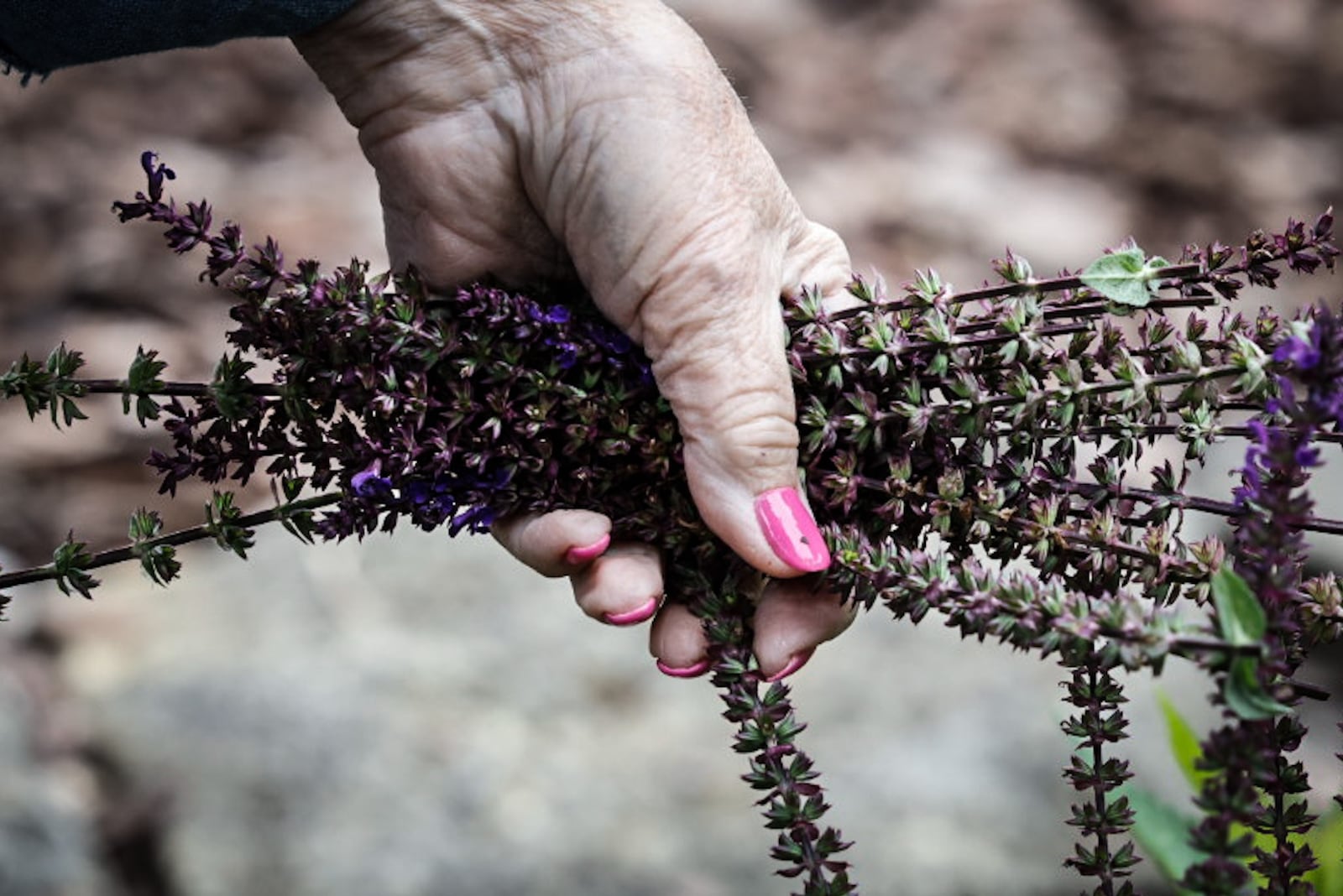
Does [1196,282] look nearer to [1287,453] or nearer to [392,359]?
[1287,453]

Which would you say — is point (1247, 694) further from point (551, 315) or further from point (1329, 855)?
point (1329, 855)

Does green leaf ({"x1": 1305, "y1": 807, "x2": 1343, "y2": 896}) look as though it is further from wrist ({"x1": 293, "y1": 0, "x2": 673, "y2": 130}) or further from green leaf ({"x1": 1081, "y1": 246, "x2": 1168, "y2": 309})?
wrist ({"x1": 293, "y1": 0, "x2": 673, "y2": 130})

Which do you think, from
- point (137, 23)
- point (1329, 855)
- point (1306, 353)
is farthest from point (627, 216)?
point (1329, 855)

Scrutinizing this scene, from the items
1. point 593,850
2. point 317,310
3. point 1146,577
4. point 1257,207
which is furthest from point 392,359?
point 1257,207

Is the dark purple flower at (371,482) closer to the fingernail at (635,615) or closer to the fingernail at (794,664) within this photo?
the fingernail at (635,615)

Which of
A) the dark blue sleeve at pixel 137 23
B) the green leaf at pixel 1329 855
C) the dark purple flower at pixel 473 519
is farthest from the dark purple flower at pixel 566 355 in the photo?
the green leaf at pixel 1329 855

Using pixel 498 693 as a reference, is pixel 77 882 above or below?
below

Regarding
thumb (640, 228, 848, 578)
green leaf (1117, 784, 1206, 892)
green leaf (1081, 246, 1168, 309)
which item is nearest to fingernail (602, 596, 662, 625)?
thumb (640, 228, 848, 578)
